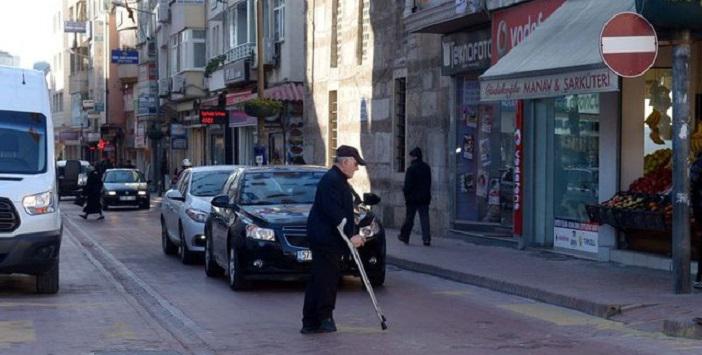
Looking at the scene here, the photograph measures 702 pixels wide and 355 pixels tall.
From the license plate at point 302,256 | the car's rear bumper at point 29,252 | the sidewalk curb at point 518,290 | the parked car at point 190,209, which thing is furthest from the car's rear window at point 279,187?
the car's rear bumper at point 29,252

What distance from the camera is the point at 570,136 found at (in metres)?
20.0

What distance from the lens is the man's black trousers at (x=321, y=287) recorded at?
38.1ft

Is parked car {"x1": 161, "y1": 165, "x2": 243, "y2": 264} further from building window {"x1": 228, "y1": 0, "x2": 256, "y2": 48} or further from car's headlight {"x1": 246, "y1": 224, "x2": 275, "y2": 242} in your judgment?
building window {"x1": 228, "y1": 0, "x2": 256, "y2": 48}

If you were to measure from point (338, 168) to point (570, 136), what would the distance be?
29.6 ft

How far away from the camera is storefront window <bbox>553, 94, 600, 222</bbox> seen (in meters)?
19.2

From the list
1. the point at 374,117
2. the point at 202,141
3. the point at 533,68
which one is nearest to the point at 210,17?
the point at 202,141

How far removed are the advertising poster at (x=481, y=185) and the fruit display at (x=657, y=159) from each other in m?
6.40

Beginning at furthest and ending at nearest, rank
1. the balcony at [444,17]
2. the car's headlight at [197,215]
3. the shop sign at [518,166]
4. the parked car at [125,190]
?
1. the parked car at [125,190]
2. the balcony at [444,17]
3. the shop sign at [518,166]
4. the car's headlight at [197,215]

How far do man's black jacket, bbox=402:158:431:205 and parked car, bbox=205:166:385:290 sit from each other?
17.4 feet

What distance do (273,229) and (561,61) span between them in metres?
4.52

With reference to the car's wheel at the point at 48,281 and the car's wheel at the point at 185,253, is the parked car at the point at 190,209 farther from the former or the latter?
the car's wheel at the point at 48,281

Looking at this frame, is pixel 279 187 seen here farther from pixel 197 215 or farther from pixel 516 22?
pixel 516 22

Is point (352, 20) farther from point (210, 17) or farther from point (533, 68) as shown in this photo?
point (210, 17)

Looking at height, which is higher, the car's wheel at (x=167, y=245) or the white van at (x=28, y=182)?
the white van at (x=28, y=182)
